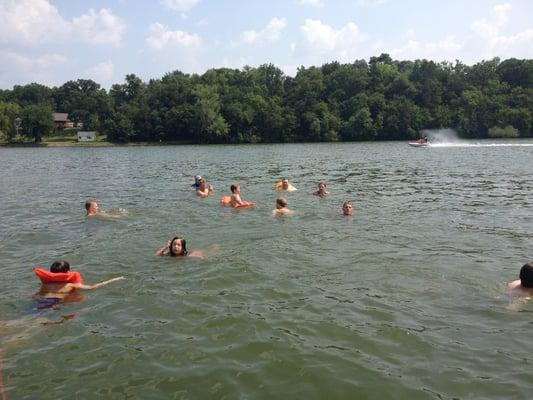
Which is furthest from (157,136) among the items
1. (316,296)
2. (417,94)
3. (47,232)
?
(316,296)

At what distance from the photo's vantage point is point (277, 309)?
8.92 meters

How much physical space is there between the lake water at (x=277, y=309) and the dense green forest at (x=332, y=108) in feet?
313

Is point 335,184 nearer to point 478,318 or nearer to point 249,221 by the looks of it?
point 249,221

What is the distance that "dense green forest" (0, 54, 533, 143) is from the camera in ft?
356

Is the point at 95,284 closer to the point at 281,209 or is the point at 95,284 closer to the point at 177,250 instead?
the point at 177,250

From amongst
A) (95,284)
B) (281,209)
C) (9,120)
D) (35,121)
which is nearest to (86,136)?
(35,121)

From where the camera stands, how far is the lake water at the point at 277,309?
21.5ft

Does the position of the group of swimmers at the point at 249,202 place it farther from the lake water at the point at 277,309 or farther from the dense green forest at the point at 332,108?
the dense green forest at the point at 332,108

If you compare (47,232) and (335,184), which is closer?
(47,232)

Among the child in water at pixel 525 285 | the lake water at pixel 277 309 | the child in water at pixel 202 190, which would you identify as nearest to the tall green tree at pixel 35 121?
the child in water at pixel 202 190

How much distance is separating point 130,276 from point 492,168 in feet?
108

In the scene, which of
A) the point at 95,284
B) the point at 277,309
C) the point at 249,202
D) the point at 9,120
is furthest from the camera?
the point at 9,120

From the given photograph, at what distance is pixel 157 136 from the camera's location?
11562 cm

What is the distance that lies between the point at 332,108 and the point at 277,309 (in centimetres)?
11748
